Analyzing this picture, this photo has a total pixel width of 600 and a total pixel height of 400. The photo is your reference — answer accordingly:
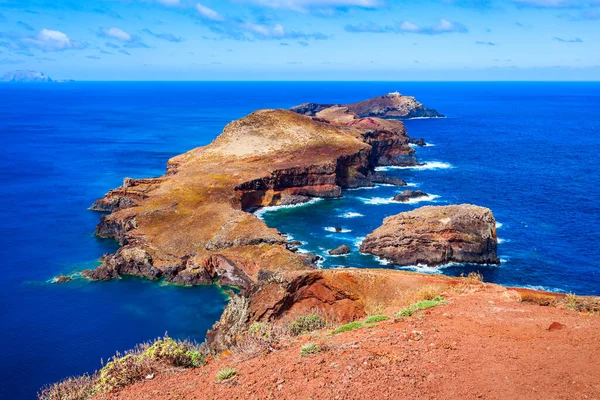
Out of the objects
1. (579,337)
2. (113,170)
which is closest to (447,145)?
(113,170)

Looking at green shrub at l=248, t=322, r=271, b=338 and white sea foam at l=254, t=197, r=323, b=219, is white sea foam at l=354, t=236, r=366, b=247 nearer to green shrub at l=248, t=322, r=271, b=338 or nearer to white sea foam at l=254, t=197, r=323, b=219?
white sea foam at l=254, t=197, r=323, b=219

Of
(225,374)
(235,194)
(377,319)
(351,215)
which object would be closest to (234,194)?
(235,194)

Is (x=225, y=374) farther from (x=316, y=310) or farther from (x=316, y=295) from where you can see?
(x=316, y=295)

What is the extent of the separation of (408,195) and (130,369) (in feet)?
247

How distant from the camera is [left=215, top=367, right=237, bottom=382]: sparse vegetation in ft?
53.4

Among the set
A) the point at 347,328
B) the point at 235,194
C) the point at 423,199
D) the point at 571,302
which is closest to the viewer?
the point at 347,328

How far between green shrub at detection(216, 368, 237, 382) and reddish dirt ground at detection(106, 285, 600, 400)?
1.01 ft

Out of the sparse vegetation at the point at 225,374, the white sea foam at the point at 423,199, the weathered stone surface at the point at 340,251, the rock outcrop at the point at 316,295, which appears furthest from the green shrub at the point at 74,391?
the white sea foam at the point at 423,199

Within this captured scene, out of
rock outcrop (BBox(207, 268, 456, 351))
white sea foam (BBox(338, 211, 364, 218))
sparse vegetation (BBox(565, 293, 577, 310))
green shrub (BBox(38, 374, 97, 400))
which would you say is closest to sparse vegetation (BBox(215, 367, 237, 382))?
green shrub (BBox(38, 374, 97, 400))

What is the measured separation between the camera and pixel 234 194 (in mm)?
79562

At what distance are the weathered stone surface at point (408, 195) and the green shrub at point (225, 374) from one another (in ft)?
240

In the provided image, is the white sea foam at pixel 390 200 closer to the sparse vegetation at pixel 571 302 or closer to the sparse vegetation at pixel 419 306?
the sparse vegetation at pixel 571 302

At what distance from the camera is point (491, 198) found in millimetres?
88125

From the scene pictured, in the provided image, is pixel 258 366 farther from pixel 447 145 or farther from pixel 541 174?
pixel 447 145
